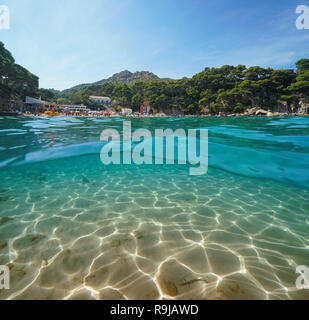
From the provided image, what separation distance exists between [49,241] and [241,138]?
13.0 metres

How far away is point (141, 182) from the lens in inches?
233

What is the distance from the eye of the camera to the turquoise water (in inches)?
82.2

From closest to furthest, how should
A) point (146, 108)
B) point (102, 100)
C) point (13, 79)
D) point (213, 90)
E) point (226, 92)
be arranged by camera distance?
1. point (13, 79)
2. point (226, 92)
3. point (213, 90)
4. point (146, 108)
5. point (102, 100)

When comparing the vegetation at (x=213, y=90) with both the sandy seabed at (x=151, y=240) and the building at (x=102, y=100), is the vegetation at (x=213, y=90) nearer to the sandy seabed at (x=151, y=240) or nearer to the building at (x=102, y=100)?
the building at (x=102, y=100)

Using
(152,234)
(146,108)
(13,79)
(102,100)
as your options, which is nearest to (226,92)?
(146,108)

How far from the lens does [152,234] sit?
3.08 m

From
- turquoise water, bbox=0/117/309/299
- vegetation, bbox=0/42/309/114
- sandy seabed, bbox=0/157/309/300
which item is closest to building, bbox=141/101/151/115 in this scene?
vegetation, bbox=0/42/309/114

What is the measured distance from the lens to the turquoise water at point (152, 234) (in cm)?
209

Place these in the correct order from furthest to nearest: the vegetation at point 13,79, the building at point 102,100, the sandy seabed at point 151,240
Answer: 1. the building at point 102,100
2. the vegetation at point 13,79
3. the sandy seabed at point 151,240

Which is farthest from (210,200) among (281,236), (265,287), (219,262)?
(265,287)

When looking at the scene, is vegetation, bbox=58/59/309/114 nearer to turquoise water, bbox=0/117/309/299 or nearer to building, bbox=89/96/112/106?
building, bbox=89/96/112/106

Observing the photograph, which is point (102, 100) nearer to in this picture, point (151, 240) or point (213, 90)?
point (213, 90)

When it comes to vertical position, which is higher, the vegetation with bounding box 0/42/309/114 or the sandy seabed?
the vegetation with bounding box 0/42/309/114

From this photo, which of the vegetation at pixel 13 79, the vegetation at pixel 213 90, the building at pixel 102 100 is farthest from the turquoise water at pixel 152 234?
the building at pixel 102 100
